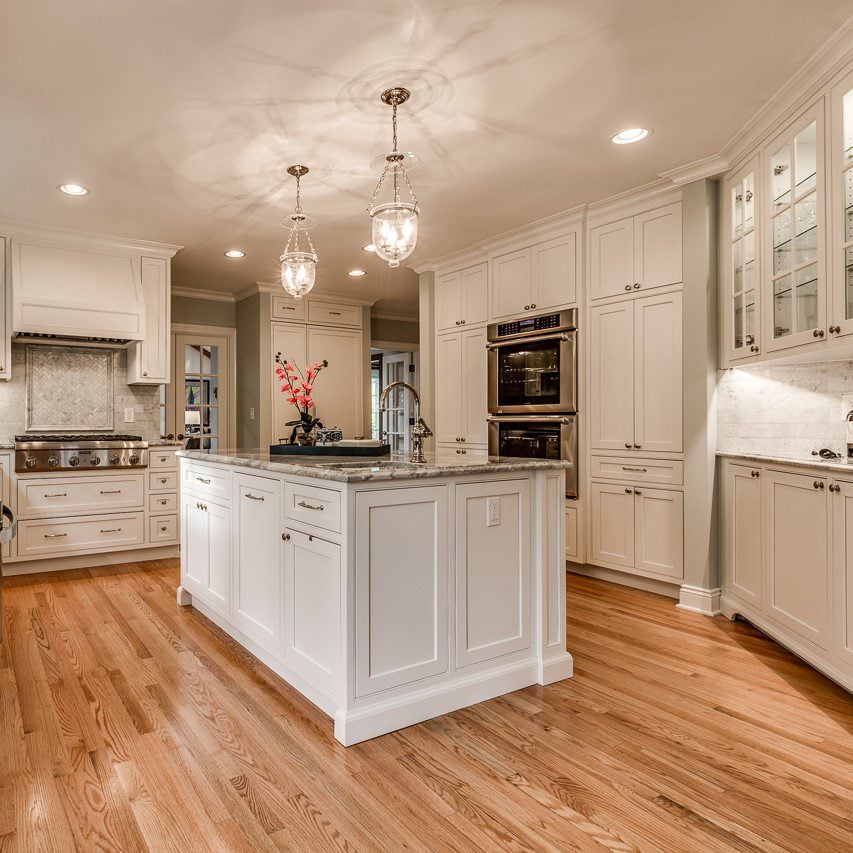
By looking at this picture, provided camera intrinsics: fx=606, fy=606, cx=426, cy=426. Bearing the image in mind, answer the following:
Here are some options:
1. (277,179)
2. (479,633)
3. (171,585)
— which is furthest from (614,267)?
(171,585)

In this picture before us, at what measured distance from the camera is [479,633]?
2305 mm

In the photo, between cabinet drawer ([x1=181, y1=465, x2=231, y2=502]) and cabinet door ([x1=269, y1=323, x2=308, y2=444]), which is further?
cabinet door ([x1=269, y1=323, x2=308, y2=444])

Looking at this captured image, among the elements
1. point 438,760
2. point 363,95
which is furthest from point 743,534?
point 363,95

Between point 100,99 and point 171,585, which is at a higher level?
point 100,99

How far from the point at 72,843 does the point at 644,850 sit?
143 centimetres

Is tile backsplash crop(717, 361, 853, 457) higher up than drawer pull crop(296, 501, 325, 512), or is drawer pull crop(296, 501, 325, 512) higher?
tile backsplash crop(717, 361, 853, 457)

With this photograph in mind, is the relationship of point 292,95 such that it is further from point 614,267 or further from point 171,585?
point 171,585

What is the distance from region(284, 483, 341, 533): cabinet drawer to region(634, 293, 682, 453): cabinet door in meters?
2.36

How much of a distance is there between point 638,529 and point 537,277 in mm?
1934

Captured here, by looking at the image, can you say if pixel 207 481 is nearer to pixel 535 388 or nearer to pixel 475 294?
pixel 535 388

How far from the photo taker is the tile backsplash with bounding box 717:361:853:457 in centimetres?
308

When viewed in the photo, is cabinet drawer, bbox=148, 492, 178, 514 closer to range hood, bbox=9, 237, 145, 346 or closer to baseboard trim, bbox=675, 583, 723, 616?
range hood, bbox=9, 237, 145, 346

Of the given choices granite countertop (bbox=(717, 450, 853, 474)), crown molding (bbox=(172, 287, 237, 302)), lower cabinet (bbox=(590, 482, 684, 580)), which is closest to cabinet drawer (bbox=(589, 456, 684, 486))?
lower cabinet (bbox=(590, 482, 684, 580))

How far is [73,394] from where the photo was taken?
5062 mm
